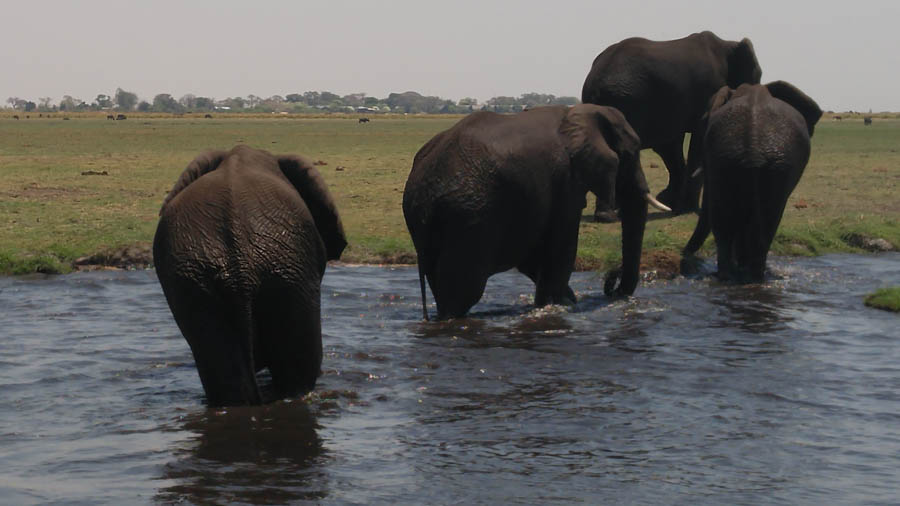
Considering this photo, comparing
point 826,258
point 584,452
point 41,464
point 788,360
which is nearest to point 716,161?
point 826,258

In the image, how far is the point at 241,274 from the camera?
24.8 feet

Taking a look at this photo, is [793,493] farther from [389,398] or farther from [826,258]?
[826,258]

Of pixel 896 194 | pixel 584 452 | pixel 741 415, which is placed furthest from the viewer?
pixel 896 194

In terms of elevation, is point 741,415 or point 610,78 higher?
point 610,78

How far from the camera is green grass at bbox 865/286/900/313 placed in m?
12.7

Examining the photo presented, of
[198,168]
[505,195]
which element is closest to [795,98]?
[505,195]

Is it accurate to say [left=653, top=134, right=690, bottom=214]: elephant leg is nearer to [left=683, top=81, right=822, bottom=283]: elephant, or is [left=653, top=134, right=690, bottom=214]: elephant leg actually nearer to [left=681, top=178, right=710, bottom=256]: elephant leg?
[left=681, top=178, right=710, bottom=256]: elephant leg

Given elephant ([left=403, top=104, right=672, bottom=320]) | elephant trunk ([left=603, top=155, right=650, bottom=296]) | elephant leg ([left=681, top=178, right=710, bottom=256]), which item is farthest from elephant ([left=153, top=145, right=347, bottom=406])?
elephant leg ([left=681, top=178, right=710, bottom=256])

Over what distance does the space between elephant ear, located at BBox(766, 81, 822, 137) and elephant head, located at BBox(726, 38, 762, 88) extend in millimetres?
3559

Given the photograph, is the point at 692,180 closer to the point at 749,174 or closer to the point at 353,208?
the point at 749,174

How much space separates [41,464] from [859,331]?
762cm

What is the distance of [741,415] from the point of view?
8625 mm

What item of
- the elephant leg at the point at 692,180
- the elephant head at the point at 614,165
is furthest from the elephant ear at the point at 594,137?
the elephant leg at the point at 692,180

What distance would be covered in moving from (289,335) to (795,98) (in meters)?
9.55
